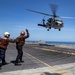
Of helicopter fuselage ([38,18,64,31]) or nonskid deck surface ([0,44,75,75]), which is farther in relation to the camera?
helicopter fuselage ([38,18,64,31])

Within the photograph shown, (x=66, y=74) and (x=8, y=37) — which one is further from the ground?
(x=8, y=37)

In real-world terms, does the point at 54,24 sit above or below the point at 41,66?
above

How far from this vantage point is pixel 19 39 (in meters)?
14.2

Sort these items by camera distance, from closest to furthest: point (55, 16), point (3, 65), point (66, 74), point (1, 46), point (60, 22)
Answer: point (66, 74)
point (1, 46)
point (3, 65)
point (60, 22)
point (55, 16)

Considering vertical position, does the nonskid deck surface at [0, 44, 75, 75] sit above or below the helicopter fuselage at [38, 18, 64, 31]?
below

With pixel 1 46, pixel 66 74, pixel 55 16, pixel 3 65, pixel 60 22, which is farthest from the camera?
pixel 55 16

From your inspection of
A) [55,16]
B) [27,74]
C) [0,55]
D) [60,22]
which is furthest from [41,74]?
[55,16]

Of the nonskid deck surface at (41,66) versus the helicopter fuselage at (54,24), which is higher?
the helicopter fuselage at (54,24)

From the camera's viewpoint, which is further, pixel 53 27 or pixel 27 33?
pixel 53 27

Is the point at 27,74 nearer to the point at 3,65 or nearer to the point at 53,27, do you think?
the point at 3,65

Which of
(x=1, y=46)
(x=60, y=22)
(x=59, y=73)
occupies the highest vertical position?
(x=60, y=22)

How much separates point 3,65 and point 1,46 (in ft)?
4.89

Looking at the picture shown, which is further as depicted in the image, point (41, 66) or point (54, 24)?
point (54, 24)

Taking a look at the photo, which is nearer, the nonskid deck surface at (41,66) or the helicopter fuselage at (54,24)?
the nonskid deck surface at (41,66)
